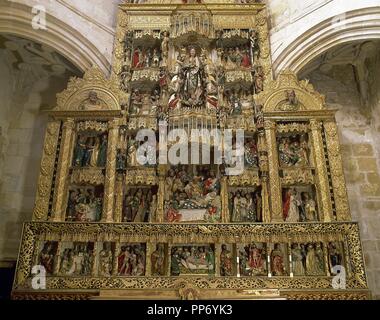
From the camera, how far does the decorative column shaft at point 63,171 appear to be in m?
7.66

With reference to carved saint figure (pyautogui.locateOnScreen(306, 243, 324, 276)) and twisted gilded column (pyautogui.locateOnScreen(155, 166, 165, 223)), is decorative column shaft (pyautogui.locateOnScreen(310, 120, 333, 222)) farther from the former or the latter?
twisted gilded column (pyautogui.locateOnScreen(155, 166, 165, 223))

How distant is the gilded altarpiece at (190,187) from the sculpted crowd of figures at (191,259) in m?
0.02

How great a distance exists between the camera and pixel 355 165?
9961 millimetres

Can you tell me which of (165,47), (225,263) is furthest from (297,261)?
(165,47)

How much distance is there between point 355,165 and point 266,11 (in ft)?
12.8

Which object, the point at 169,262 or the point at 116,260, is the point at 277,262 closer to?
the point at 169,262

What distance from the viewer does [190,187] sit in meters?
8.23

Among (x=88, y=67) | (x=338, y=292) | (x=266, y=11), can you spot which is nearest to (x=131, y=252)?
(x=338, y=292)

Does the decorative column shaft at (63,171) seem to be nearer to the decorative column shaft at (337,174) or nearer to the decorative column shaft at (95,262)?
the decorative column shaft at (95,262)

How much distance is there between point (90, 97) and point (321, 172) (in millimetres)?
4427

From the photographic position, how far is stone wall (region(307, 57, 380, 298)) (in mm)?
9281

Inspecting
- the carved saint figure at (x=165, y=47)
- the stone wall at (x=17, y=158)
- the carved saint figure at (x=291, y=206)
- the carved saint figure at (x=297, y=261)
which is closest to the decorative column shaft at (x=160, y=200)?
the carved saint figure at (x=291, y=206)

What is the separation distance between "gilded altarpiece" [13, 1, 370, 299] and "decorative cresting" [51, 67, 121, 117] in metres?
0.02

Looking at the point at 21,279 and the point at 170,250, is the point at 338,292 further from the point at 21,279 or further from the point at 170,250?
the point at 21,279
